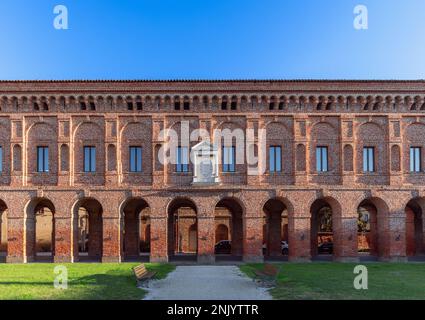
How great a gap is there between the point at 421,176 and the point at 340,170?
4783 mm

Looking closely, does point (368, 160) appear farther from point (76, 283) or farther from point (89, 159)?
point (76, 283)

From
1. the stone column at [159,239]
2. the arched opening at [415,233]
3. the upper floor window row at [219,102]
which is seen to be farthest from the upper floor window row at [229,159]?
the arched opening at [415,233]

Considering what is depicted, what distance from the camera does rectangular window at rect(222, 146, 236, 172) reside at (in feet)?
86.4

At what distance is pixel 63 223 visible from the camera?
2581 centimetres

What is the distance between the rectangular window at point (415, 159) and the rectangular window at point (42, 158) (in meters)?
21.3

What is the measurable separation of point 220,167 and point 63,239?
9838 millimetres

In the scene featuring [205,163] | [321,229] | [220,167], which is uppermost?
[205,163]

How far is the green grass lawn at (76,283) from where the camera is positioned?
1399 cm

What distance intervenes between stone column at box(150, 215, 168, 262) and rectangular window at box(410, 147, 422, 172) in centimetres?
1473

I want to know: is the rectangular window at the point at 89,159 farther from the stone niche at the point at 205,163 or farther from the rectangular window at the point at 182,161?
the stone niche at the point at 205,163

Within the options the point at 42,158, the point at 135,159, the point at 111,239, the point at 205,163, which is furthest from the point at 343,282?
the point at 42,158

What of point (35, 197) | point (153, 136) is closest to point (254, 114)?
point (153, 136)

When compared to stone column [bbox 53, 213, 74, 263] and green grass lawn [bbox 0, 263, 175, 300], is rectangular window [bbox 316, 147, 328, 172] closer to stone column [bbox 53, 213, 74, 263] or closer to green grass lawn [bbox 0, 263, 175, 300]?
green grass lawn [bbox 0, 263, 175, 300]

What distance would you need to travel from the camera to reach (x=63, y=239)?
25.8 meters
